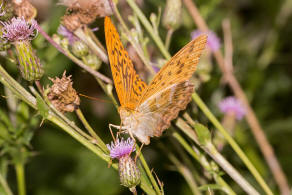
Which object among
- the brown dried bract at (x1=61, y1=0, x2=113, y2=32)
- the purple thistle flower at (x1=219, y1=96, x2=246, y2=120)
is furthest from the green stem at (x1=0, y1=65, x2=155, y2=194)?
the purple thistle flower at (x1=219, y1=96, x2=246, y2=120)

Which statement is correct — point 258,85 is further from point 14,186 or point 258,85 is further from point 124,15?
point 14,186

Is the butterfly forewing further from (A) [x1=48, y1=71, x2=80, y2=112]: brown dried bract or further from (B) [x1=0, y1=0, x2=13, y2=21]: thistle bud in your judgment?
(B) [x1=0, y1=0, x2=13, y2=21]: thistle bud

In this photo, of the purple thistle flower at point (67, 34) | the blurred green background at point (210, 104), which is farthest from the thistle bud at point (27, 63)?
the blurred green background at point (210, 104)

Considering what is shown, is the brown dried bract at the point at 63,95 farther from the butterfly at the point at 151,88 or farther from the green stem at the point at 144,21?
the green stem at the point at 144,21

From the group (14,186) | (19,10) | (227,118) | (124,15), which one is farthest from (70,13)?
(14,186)

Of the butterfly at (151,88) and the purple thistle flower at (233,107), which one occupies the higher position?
the purple thistle flower at (233,107)

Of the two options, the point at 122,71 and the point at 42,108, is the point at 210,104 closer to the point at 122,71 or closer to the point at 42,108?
the point at 122,71

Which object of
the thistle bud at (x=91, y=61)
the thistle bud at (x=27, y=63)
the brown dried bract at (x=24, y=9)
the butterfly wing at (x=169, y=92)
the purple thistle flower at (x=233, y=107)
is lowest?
the butterfly wing at (x=169, y=92)
